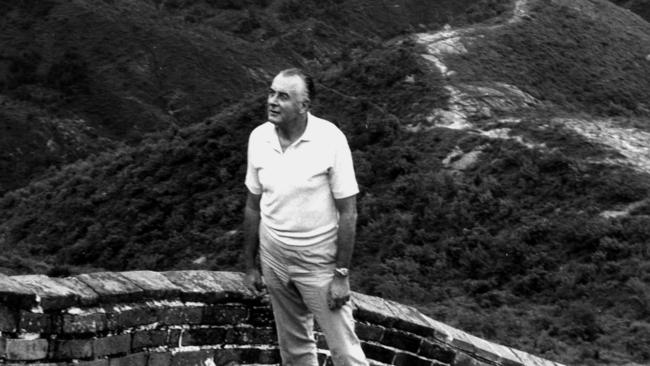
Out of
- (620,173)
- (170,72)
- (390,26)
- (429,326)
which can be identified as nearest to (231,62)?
(170,72)

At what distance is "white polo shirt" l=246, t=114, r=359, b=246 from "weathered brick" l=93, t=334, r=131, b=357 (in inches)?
36.3

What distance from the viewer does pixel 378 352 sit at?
7.69m

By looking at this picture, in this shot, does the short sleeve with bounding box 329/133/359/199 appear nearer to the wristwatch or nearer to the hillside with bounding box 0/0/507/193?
the wristwatch

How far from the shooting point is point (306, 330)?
22.6 feet

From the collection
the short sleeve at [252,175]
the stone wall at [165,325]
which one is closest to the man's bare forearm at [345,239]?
the short sleeve at [252,175]

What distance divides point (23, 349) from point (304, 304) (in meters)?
1.49

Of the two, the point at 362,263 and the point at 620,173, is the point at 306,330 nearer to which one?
the point at 362,263

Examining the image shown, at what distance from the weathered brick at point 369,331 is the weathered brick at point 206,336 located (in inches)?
30.1

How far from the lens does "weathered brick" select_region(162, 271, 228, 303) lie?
6.91 meters

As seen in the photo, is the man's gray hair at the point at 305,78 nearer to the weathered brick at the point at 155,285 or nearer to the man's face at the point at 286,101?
the man's face at the point at 286,101

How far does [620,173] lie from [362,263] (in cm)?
391

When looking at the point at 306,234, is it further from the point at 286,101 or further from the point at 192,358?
the point at 192,358

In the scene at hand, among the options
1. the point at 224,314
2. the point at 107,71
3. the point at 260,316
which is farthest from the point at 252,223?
the point at 107,71

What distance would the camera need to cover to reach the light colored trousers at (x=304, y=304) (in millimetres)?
6539
